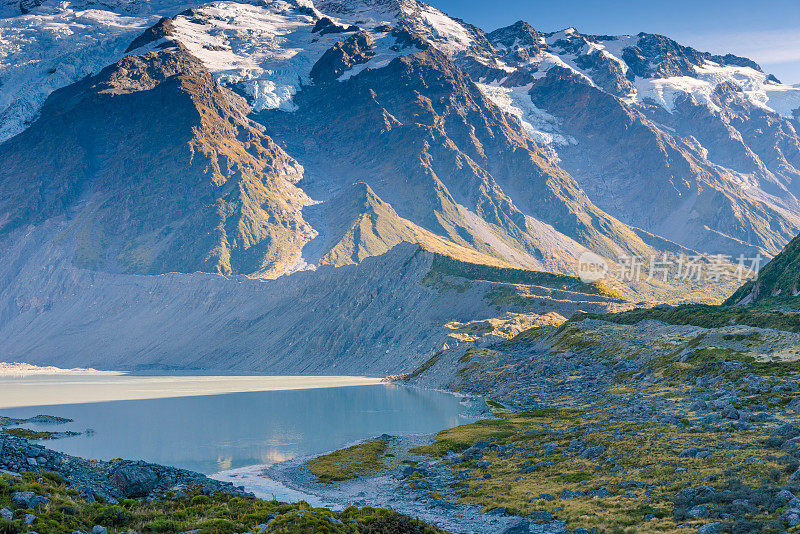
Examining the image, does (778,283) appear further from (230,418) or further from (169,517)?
(169,517)

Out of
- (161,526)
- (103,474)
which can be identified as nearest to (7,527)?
(161,526)

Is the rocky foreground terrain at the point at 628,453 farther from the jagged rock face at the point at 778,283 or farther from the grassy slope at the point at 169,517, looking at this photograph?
the jagged rock face at the point at 778,283

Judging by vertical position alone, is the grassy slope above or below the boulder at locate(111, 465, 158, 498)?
above

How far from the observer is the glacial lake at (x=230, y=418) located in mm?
73556

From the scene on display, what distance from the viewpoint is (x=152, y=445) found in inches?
3056

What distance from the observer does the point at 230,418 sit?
101688mm

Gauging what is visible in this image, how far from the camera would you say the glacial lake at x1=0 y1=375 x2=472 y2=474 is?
73.6 m

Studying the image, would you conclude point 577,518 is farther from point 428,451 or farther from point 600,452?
point 428,451

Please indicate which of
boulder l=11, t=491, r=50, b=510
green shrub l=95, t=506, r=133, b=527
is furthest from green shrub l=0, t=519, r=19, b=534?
green shrub l=95, t=506, r=133, b=527

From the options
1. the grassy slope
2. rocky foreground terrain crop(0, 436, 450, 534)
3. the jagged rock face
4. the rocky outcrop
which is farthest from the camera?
the jagged rock face

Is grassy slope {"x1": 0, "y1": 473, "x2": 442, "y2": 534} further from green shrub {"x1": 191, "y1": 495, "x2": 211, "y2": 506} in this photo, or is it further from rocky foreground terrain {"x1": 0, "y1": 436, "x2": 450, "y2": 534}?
green shrub {"x1": 191, "y1": 495, "x2": 211, "y2": 506}

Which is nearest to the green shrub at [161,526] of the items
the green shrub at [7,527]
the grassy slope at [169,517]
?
the grassy slope at [169,517]

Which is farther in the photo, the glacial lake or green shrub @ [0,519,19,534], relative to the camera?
the glacial lake

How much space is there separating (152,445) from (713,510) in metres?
64.8
